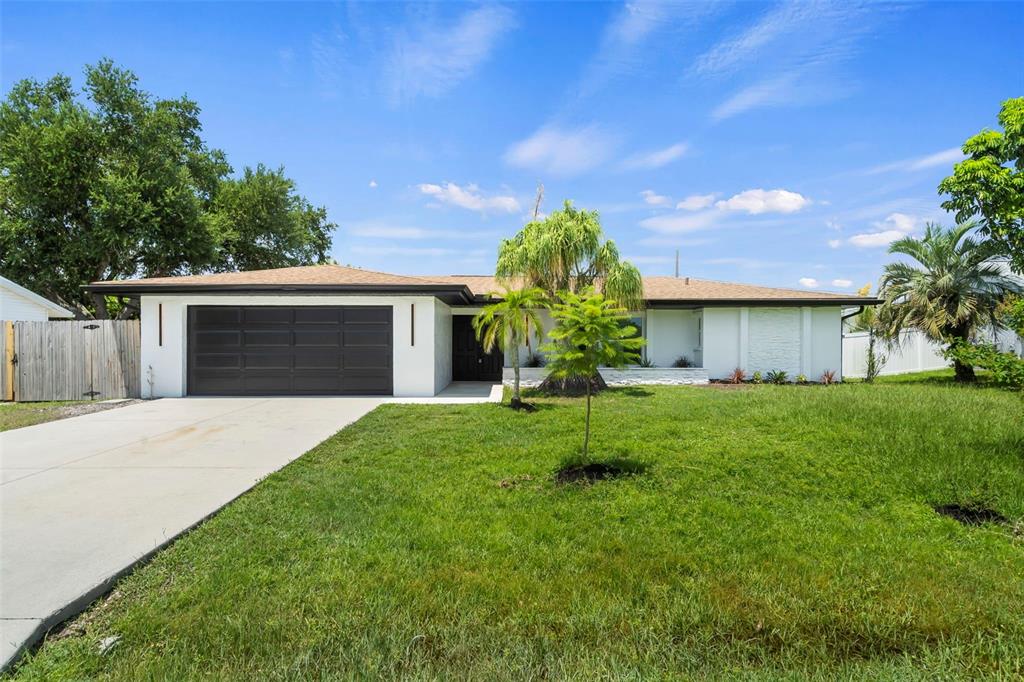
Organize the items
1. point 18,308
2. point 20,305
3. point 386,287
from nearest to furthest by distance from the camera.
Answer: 1. point 386,287
2. point 18,308
3. point 20,305

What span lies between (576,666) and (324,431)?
6582mm

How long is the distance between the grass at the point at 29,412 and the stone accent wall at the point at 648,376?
1046 centimetres

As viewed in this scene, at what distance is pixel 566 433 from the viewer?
7500 millimetres

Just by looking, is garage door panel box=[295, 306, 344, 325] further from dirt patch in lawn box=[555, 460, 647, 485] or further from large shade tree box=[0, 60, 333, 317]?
large shade tree box=[0, 60, 333, 317]

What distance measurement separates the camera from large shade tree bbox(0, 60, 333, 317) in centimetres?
1900

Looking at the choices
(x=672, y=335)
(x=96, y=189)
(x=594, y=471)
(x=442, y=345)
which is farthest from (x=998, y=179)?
(x=96, y=189)

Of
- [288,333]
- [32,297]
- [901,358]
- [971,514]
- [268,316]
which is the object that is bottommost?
[971,514]

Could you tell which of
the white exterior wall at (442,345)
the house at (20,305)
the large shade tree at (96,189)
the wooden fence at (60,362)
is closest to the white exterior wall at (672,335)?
the white exterior wall at (442,345)

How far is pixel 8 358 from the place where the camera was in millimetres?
11812

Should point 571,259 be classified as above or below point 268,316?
above

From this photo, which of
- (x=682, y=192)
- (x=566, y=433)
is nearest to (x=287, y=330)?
(x=566, y=433)

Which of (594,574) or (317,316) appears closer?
(594,574)

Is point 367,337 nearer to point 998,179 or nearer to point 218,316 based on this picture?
point 218,316

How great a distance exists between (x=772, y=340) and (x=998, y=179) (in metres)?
11.2
